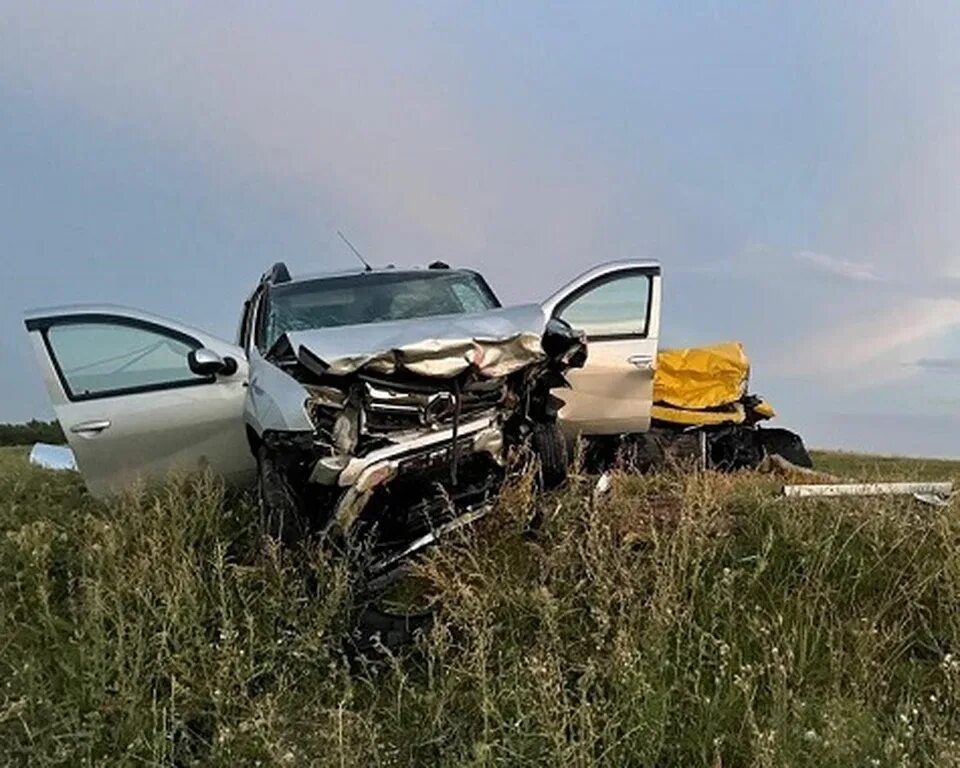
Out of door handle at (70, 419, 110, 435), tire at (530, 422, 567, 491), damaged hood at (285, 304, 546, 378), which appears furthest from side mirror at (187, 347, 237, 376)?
tire at (530, 422, 567, 491)

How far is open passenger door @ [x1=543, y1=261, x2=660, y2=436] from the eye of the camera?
7.62 metres

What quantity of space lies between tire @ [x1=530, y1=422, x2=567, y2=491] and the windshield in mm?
1971

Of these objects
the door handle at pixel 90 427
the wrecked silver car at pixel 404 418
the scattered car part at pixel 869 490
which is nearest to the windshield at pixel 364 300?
the wrecked silver car at pixel 404 418

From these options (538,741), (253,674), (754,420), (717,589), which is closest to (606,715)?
(538,741)

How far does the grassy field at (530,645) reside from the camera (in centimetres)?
399

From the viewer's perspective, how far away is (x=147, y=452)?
6719 millimetres

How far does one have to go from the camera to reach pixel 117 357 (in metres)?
6.79

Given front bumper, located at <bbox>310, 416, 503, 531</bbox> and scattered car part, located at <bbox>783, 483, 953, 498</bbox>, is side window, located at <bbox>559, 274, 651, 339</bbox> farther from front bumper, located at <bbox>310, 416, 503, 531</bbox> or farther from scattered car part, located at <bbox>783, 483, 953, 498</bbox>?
front bumper, located at <bbox>310, 416, 503, 531</bbox>

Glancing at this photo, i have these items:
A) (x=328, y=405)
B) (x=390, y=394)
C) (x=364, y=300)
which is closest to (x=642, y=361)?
(x=364, y=300)

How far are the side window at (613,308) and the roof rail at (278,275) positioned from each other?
244cm

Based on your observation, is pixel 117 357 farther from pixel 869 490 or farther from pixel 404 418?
pixel 869 490

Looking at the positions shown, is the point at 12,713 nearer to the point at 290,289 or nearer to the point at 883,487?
the point at 290,289

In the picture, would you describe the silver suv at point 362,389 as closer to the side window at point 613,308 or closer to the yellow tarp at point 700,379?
the side window at point 613,308

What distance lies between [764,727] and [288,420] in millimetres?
2823
